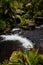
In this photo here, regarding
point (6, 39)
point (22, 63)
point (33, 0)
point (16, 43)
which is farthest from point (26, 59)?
point (33, 0)

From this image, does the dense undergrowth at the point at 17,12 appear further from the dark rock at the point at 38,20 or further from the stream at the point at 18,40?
the stream at the point at 18,40

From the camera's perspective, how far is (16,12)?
11.2 metres

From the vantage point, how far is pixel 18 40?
28.8 feet

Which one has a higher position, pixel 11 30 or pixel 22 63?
pixel 22 63

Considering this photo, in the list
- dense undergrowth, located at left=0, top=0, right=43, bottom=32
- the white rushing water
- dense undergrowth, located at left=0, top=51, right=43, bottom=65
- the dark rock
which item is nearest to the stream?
the white rushing water

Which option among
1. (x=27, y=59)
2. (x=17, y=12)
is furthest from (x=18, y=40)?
(x=27, y=59)

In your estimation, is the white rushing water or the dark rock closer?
the white rushing water

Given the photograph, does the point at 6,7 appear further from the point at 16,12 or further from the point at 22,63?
the point at 22,63

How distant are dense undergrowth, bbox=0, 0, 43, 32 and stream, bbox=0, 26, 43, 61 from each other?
0.57 m

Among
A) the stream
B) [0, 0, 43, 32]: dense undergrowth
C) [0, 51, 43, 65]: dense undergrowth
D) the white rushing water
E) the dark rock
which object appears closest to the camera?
[0, 51, 43, 65]: dense undergrowth

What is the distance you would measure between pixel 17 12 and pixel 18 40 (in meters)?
2.81

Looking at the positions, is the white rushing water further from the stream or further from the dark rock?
the dark rock

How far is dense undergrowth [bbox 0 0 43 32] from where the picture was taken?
10570mm

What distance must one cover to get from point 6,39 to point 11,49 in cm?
125
